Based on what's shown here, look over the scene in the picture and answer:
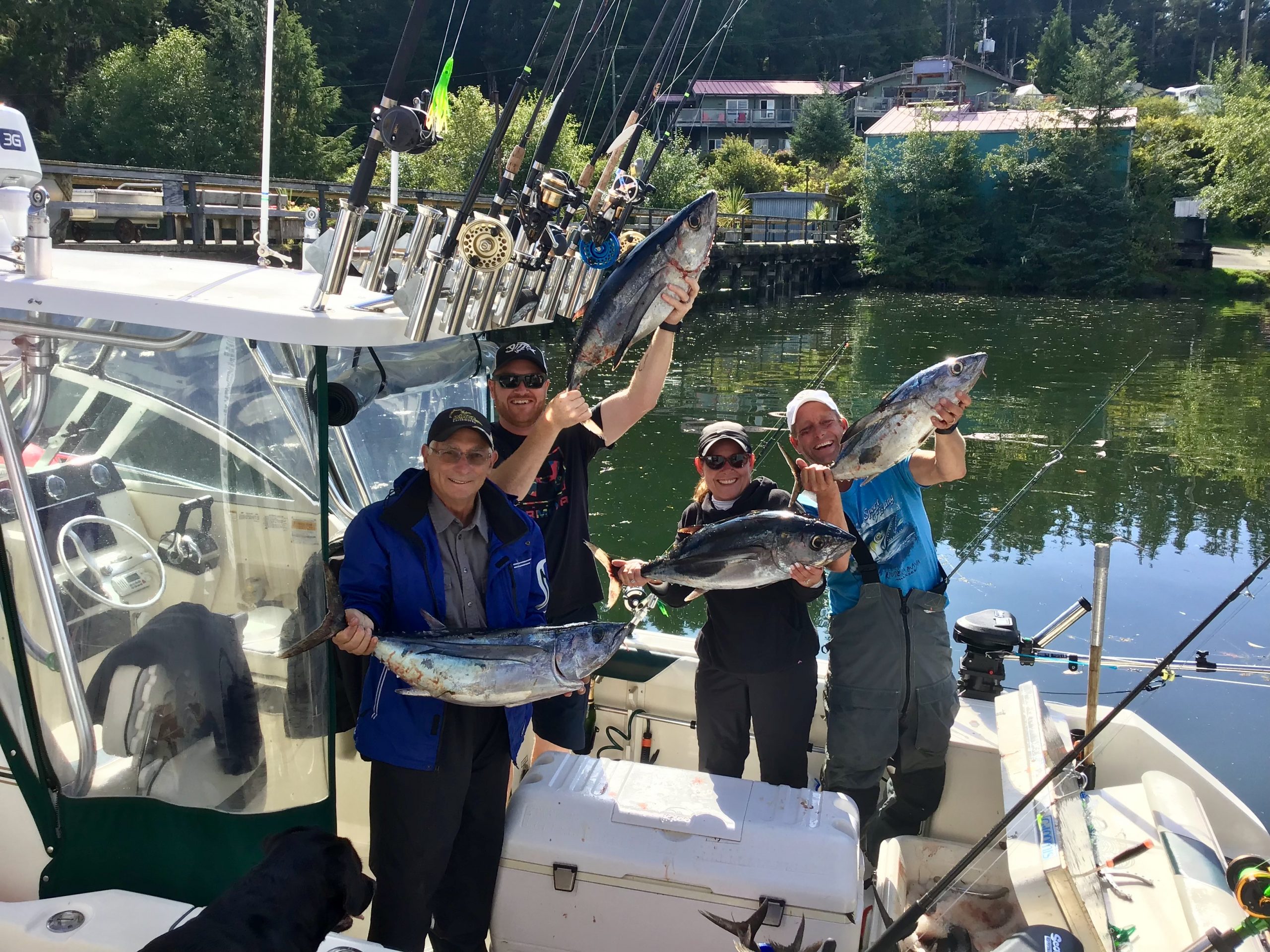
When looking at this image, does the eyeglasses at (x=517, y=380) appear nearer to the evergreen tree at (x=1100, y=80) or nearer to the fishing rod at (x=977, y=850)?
the fishing rod at (x=977, y=850)

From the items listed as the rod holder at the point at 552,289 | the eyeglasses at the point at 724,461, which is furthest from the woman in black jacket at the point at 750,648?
the rod holder at the point at 552,289

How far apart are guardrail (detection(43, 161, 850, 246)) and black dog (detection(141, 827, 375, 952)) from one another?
13477mm

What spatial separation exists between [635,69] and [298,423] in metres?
2.67

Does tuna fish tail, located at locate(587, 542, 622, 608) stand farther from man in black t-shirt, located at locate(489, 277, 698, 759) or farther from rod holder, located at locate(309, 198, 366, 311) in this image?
rod holder, located at locate(309, 198, 366, 311)

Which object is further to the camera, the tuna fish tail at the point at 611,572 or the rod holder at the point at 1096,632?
the rod holder at the point at 1096,632

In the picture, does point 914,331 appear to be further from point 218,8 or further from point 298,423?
point 218,8

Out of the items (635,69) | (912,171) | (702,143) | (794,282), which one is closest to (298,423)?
(635,69)

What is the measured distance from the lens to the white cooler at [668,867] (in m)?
2.80

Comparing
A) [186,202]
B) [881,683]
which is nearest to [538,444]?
[881,683]

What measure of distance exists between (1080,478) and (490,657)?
13993mm

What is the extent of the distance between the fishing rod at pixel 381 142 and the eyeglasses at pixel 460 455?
507 mm

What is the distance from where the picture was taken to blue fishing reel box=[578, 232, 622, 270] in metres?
3.48

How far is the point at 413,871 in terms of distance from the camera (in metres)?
2.81

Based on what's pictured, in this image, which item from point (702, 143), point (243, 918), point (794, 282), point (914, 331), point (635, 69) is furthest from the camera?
point (702, 143)
